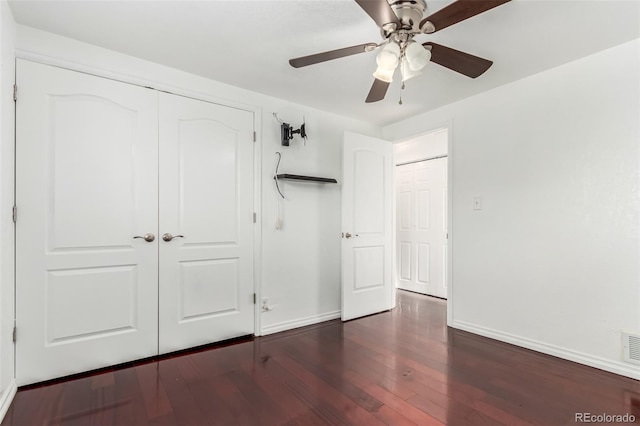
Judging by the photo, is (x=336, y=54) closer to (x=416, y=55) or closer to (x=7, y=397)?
(x=416, y=55)

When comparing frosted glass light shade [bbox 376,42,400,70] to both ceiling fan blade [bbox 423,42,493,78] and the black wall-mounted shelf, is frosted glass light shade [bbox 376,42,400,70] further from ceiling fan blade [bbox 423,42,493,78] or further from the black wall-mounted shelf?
the black wall-mounted shelf

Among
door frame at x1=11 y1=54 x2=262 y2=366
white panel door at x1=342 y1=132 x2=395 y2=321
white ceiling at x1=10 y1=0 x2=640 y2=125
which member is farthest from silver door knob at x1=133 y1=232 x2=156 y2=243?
white panel door at x1=342 y1=132 x2=395 y2=321

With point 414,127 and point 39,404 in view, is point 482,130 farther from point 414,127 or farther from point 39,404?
point 39,404

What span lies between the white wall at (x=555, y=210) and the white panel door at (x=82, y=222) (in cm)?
285

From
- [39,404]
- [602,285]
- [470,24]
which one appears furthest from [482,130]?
[39,404]

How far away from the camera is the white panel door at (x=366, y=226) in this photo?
11.4ft

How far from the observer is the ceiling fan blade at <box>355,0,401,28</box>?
1360 millimetres

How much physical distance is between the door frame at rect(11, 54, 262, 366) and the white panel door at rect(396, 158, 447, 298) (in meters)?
2.73

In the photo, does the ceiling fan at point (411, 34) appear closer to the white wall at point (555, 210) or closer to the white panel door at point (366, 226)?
the white wall at point (555, 210)

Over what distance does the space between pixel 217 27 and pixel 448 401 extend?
269 cm

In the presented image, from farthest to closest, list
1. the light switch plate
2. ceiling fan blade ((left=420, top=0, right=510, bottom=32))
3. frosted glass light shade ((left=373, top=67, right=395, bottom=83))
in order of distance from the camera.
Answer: the light switch plate
frosted glass light shade ((left=373, top=67, right=395, bottom=83))
ceiling fan blade ((left=420, top=0, right=510, bottom=32))

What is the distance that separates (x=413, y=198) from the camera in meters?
4.92

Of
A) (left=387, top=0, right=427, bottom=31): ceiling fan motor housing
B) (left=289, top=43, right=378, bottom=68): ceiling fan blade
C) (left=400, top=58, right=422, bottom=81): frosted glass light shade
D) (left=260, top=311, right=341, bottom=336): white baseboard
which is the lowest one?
(left=260, top=311, right=341, bottom=336): white baseboard

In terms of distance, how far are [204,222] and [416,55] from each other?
2.04 metres
